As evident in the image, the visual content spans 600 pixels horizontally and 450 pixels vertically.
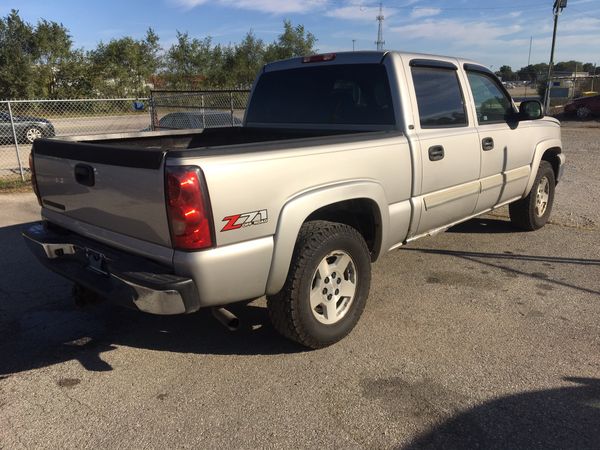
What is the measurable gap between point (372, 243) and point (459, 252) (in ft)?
6.72

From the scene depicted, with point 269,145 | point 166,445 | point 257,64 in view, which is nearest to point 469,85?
point 269,145

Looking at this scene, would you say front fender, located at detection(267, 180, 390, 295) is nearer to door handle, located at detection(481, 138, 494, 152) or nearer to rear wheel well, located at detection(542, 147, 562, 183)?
door handle, located at detection(481, 138, 494, 152)

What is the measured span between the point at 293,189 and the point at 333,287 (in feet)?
2.75

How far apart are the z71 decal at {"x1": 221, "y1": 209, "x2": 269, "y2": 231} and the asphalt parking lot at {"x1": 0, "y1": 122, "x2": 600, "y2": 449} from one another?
40.2 inches

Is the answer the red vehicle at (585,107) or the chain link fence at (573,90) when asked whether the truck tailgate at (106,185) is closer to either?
the red vehicle at (585,107)

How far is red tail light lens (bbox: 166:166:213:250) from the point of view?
8.18ft

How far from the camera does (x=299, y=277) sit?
306 cm

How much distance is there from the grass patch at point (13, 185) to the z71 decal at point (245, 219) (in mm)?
7812

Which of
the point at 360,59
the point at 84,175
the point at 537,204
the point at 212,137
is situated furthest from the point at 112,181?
the point at 537,204

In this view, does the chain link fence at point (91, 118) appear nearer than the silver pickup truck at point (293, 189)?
No

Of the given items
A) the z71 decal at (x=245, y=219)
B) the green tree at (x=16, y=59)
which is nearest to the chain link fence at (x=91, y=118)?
the z71 decal at (x=245, y=219)

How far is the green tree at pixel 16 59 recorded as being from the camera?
3125 cm

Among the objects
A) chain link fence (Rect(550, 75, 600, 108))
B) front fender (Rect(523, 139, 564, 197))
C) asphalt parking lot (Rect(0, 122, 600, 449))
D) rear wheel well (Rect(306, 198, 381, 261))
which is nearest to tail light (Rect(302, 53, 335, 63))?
rear wheel well (Rect(306, 198, 381, 261))

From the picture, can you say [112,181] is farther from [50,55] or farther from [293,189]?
[50,55]
